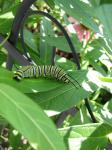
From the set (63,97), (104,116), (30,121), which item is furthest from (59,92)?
(30,121)

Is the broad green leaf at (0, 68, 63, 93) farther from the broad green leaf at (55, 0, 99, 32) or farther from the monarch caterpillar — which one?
the broad green leaf at (55, 0, 99, 32)

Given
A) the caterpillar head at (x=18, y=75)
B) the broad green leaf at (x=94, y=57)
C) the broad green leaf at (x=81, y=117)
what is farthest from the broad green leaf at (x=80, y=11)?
the broad green leaf at (x=94, y=57)

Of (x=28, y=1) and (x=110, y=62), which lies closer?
(x=28, y=1)

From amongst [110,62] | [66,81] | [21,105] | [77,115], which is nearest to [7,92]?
[21,105]

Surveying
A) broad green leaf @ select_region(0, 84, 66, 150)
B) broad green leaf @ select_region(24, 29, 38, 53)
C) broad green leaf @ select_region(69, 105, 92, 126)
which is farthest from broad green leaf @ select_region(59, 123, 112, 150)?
broad green leaf @ select_region(24, 29, 38, 53)

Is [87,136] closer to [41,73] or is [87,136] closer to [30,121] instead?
[41,73]

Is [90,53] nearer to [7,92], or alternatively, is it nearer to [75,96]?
[75,96]

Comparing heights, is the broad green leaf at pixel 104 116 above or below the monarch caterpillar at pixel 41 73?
below

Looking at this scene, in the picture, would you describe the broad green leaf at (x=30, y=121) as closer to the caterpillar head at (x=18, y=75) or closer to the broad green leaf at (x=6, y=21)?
the caterpillar head at (x=18, y=75)
